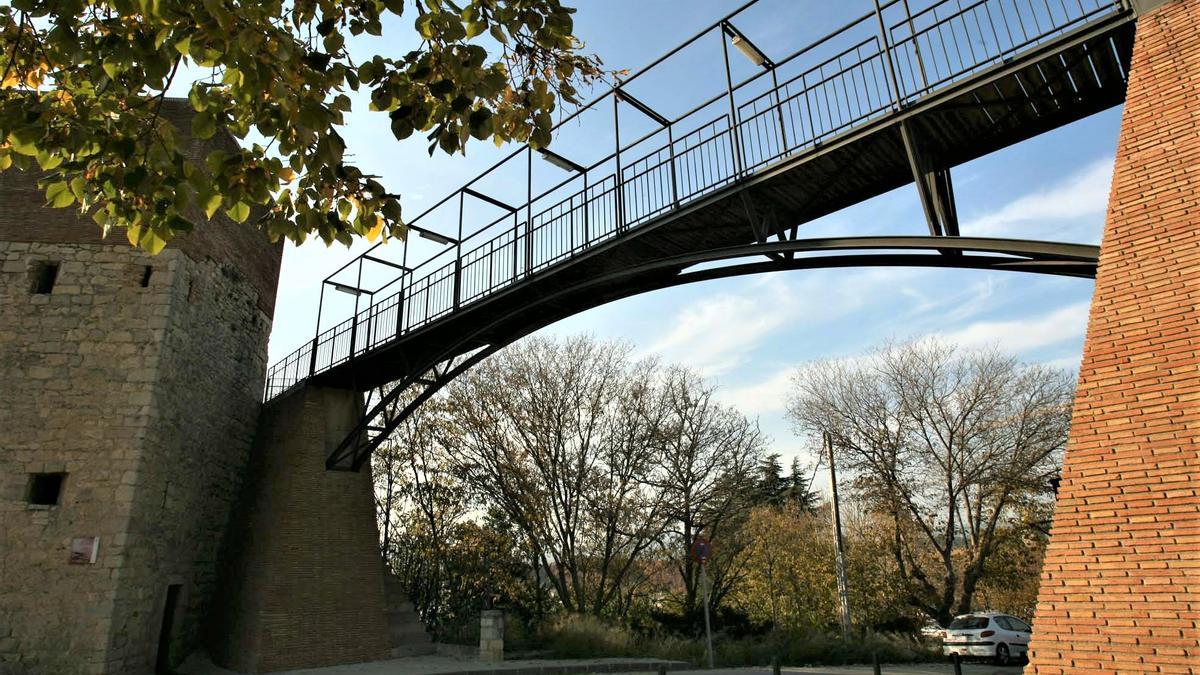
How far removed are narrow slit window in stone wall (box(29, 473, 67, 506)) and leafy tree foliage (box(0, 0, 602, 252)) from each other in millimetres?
10229

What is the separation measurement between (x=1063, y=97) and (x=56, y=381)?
51.2 feet

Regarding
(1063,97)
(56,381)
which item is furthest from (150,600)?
(1063,97)

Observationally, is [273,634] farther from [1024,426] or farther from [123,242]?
[1024,426]

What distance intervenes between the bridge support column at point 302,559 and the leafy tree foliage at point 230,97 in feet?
36.5

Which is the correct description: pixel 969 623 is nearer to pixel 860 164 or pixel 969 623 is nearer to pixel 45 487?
pixel 860 164

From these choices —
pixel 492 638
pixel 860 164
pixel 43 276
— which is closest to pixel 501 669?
pixel 492 638

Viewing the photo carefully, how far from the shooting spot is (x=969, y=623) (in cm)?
1652

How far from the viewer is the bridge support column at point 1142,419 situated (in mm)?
4582

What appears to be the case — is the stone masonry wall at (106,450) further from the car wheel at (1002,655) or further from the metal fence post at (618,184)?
the car wheel at (1002,655)

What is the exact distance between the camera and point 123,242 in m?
13.6

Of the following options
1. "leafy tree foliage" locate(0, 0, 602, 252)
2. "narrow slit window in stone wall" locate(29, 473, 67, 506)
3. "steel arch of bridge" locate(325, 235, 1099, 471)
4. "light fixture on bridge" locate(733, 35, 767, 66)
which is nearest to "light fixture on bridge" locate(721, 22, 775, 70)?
"light fixture on bridge" locate(733, 35, 767, 66)

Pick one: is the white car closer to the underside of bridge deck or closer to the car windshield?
the car windshield

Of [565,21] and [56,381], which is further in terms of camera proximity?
[56,381]

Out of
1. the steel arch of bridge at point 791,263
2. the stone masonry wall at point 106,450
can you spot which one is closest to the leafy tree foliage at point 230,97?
the steel arch of bridge at point 791,263
